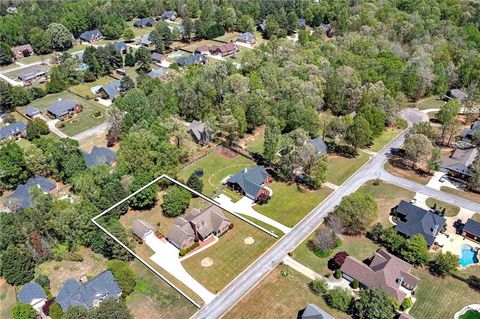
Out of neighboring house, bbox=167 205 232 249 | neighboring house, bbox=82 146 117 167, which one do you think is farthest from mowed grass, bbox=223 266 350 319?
neighboring house, bbox=82 146 117 167

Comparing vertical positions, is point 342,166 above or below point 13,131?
above

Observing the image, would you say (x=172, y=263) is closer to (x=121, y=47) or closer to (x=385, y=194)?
(x=385, y=194)

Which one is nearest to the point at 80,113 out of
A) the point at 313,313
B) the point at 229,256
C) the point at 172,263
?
the point at 172,263

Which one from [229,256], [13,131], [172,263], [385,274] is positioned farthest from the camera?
[13,131]

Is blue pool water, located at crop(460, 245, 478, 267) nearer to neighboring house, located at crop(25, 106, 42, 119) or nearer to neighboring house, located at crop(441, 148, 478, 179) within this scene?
neighboring house, located at crop(441, 148, 478, 179)

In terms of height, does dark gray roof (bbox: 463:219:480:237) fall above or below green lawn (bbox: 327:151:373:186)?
above

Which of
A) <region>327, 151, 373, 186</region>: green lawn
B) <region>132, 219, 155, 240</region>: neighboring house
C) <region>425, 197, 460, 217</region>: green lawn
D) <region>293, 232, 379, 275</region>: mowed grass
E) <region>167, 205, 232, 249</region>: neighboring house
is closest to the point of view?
<region>293, 232, 379, 275</region>: mowed grass

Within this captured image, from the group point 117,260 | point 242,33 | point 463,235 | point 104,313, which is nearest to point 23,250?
point 117,260
